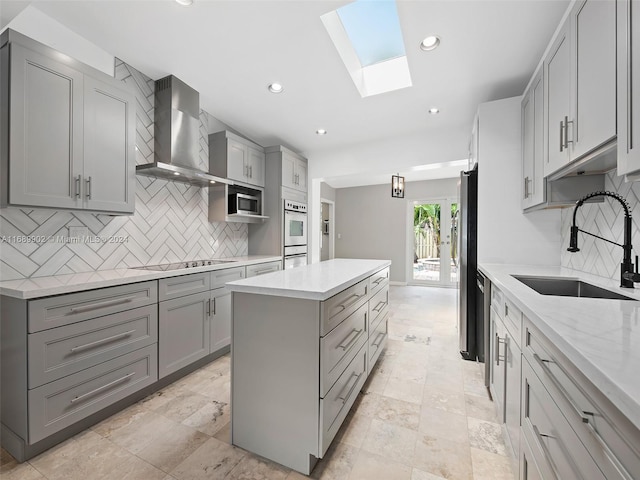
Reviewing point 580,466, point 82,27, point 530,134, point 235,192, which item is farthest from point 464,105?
point 82,27

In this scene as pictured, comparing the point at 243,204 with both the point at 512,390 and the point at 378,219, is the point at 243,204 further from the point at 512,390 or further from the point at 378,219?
the point at 378,219

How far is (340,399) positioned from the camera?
1582 millimetres

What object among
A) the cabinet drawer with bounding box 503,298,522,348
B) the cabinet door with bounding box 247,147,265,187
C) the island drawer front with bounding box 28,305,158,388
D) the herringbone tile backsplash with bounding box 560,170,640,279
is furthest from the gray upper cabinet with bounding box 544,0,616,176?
the cabinet door with bounding box 247,147,265,187

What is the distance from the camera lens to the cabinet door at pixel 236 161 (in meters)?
3.33

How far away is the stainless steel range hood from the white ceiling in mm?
154

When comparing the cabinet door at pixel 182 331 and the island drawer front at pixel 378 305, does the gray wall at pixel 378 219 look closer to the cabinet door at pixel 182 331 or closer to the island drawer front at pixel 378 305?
the island drawer front at pixel 378 305

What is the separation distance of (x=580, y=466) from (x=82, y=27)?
11.2ft

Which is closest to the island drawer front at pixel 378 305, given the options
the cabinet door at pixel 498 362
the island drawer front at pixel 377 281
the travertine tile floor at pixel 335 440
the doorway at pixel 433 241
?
the island drawer front at pixel 377 281

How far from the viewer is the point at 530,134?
87.0 inches

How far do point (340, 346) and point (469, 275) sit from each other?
1.69 m

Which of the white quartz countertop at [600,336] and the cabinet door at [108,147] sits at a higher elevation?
the cabinet door at [108,147]

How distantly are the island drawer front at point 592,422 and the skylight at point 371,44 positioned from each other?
2.23 meters

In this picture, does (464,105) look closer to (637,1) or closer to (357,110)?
(357,110)

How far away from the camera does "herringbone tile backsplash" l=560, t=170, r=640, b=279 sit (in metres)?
1.52
